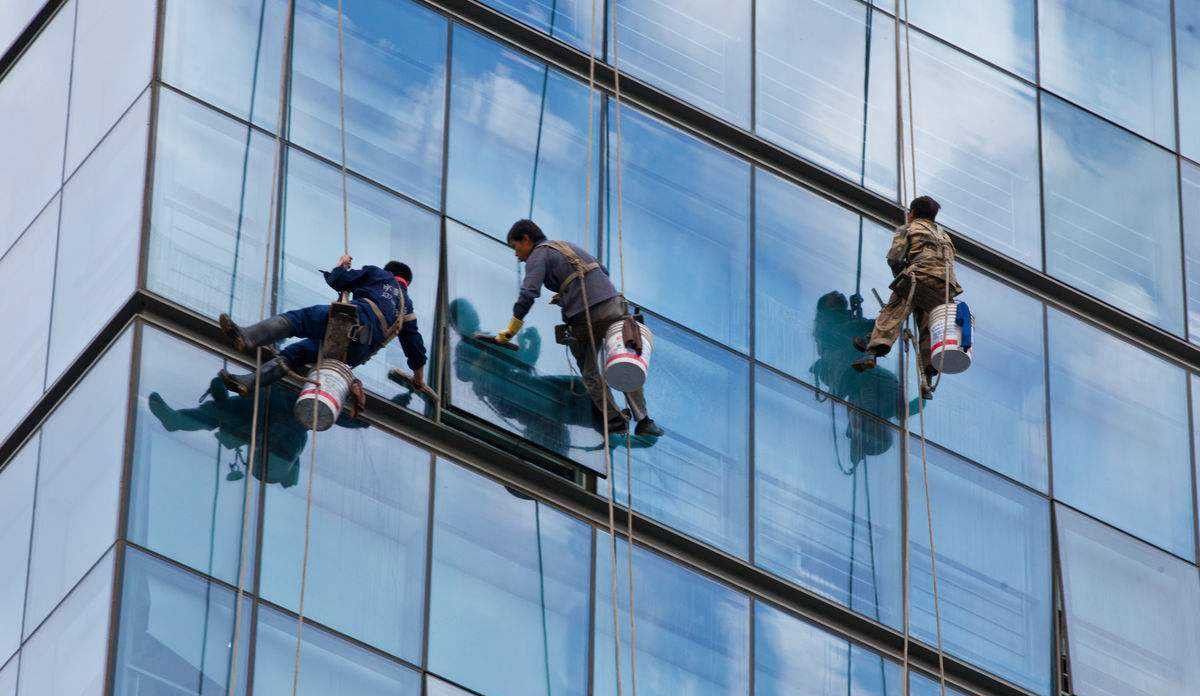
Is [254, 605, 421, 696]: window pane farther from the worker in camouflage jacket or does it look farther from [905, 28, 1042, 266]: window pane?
[905, 28, 1042, 266]: window pane

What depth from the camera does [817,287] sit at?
29.5m

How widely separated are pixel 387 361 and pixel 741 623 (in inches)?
142

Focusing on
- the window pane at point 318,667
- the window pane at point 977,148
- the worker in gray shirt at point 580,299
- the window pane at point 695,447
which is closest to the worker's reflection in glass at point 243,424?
the window pane at point 318,667

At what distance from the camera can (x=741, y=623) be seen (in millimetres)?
26906

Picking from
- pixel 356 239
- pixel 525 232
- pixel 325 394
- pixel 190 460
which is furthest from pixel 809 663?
pixel 190 460

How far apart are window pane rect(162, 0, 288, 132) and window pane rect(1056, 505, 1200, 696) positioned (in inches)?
324

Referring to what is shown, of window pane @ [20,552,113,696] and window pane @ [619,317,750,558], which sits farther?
window pane @ [619,317,750,558]

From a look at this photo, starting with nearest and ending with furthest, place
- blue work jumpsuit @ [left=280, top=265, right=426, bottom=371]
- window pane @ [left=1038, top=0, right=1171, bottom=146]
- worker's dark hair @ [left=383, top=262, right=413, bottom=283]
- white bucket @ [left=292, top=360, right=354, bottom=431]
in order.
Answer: white bucket @ [left=292, top=360, right=354, bottom=431]
blue work jumpsuit @ [left=280, top=265, right=426, bottom=371]
worker's dark hair @ [left=383, top=262, right=413, bottom=283]
window pane @ [left=1038, top=0, right=1171, bottom=146]

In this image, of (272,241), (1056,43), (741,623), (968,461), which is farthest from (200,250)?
(1056,43)

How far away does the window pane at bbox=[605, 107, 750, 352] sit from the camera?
28422mm

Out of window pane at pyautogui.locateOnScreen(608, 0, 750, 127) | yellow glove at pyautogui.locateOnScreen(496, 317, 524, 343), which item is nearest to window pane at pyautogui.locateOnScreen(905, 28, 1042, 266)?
window pane at pyautogui.locateOnScreen(608, 0, 750, 127)

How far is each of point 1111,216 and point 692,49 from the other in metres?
4.80

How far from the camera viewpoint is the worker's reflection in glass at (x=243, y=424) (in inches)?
974

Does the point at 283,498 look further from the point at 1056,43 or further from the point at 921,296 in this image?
the point at 1056,43
